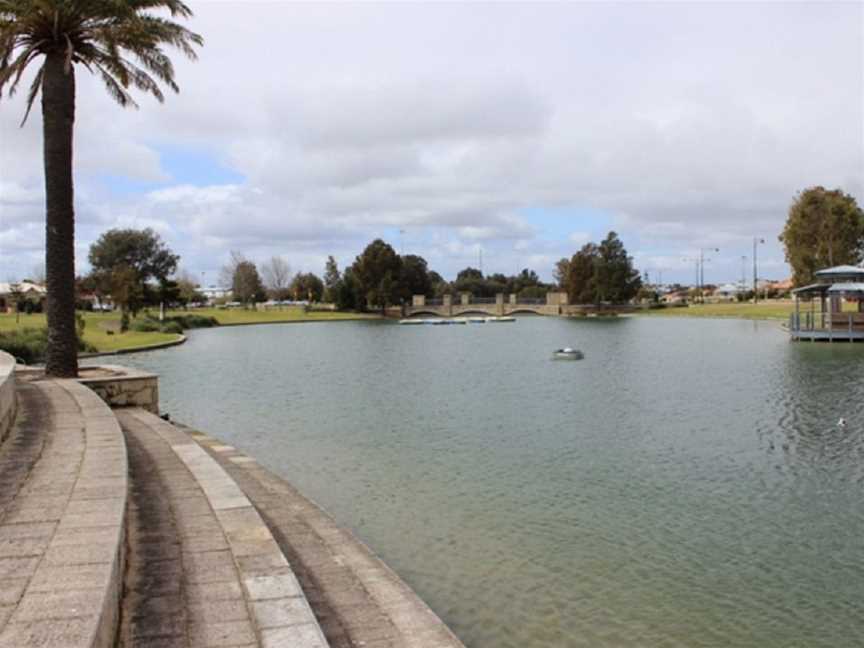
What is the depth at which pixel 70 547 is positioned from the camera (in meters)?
6.22

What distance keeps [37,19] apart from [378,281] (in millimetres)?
124032

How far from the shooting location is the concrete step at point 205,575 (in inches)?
229

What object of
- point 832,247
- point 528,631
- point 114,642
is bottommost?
point 528,631

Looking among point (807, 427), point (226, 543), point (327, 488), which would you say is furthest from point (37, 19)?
Result: point (807, 427)

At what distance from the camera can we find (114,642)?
5.58 metres

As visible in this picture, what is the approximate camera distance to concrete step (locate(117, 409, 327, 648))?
5.81 meters

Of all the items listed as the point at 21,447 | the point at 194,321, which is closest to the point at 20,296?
the point at 194,321

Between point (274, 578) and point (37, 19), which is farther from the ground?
point (37, 19)

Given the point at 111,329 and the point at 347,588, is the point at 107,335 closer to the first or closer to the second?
the point at 111,329

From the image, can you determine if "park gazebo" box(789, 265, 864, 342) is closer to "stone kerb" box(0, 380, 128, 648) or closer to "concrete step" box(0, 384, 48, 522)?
"concrete step" box(0, 384, 48, 522)

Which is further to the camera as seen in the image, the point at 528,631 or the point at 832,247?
the point at 832,247

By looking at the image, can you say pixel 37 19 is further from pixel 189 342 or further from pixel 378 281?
pixel 378 281

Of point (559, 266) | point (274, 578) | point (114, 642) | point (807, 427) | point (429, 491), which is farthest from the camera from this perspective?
point (559, 266)

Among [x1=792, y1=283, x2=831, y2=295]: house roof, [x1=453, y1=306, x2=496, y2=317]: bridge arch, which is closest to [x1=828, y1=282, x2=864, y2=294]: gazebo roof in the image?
[x1=792, y1=283, x2=831, y2=295]: house roof
